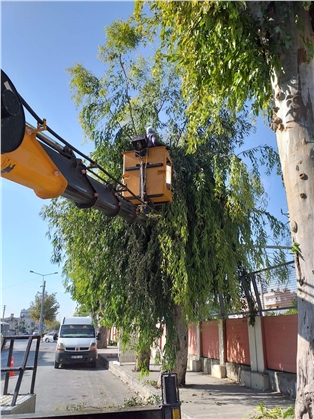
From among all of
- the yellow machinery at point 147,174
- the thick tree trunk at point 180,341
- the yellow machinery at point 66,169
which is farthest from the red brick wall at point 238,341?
the yellow machinery at point 147,174

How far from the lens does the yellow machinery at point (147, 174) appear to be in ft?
20.2

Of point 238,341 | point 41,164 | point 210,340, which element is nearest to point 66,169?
point 41,164

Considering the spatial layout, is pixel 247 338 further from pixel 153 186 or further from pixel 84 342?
pixel 84 342

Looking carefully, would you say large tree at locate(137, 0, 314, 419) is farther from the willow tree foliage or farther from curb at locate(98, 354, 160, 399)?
curb at locate(98, 354, 160, 399)

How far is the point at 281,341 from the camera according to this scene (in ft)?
27.9

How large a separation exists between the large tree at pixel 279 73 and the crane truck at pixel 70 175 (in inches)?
66.0

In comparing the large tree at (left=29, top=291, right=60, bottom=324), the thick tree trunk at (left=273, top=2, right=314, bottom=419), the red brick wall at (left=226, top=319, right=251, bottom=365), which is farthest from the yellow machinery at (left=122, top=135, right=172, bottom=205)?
the large tree at (left=29, top=291, right=60, bottom=324)

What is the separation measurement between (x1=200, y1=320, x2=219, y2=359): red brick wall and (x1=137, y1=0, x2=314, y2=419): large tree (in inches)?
323

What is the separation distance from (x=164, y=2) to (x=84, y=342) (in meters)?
14.9

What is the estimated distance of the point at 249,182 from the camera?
762 centimetres

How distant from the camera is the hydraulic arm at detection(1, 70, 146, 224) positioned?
3023 mm

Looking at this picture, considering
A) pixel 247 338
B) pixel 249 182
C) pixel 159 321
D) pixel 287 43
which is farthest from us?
pixel 247 338

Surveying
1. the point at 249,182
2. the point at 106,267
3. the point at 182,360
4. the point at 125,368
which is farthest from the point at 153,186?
the point at 125,368

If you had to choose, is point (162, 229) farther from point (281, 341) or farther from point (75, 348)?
point (75, 348)
